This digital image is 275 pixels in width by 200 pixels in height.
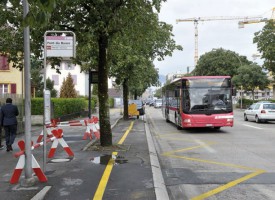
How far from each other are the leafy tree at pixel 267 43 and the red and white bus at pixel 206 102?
2251 centimetres

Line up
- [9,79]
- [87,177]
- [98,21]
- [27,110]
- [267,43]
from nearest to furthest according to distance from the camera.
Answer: [27,110] < [87,177] < [98,21] < [9,79] < [267,43]

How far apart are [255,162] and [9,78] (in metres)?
29.9

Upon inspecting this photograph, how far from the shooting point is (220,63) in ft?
258

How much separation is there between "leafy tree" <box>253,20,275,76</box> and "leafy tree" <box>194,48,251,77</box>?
35.0m

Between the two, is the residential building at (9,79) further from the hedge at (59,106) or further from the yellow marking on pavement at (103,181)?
the yellow marking on pavement at (103,181)

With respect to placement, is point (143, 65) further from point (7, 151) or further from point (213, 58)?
point (213, 58)

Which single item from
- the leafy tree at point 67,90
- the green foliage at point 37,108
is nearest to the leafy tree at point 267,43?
the green foliage at point 37,108

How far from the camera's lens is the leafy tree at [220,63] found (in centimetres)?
7788

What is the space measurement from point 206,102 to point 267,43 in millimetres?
24516

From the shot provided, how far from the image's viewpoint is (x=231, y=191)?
7.00 meters

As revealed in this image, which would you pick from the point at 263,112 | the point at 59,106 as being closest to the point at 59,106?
the point at 59,106

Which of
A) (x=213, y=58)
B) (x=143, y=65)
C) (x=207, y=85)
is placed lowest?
(x=207, y=85)

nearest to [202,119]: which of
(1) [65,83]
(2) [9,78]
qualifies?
(2) [9,78]

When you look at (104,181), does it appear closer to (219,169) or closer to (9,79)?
(219,169)
